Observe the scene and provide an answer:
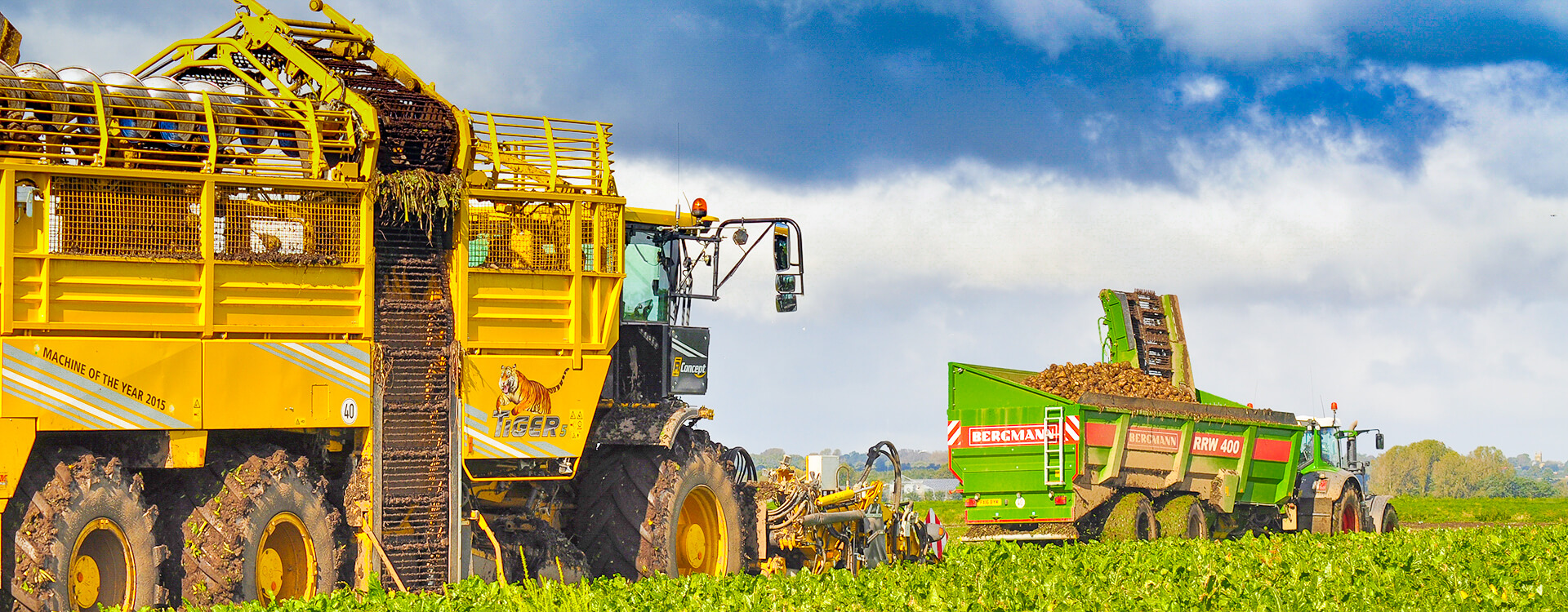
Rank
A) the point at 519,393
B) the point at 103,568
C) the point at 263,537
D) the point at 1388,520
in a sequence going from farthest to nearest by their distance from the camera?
1. the point at 1388,520
2. the point at 519,393
3. the point at 263,537
4. the point at 103,568

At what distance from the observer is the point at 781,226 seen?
47.9ft

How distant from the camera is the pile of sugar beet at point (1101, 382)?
1941 centimetres

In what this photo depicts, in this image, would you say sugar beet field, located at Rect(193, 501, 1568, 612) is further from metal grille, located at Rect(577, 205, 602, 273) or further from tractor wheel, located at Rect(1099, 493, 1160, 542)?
tractor wheel, located at Rect(1099, 493, 1160, 542)

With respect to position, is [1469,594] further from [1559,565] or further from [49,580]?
[49,580]

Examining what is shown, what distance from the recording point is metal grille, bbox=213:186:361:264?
11492 mm

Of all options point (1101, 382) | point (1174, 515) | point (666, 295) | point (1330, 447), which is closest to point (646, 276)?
point (666, 295)

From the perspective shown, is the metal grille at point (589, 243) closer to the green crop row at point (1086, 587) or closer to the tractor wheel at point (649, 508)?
the tractor wheel at point (649, 508)

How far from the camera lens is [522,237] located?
1284cm

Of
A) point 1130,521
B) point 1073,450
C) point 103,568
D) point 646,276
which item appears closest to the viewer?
point 103,568

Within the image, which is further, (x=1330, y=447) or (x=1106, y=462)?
(x=1330, y=447)

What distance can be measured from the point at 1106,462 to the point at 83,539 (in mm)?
12392

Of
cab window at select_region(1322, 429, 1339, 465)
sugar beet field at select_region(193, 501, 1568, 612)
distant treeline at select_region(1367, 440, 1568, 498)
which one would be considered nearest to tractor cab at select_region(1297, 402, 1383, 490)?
cab window at select_region(1322, 429, 1339, 465)

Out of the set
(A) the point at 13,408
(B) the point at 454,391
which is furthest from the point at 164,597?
(B) the point at 454,391

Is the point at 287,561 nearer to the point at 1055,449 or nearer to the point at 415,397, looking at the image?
the point at 415,397
